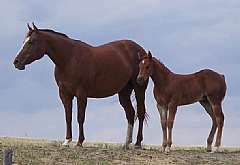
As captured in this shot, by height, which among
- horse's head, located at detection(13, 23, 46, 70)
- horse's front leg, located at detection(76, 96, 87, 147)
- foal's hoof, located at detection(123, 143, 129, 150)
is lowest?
foal's hoof, located at detection(123, 143, 129, 150)

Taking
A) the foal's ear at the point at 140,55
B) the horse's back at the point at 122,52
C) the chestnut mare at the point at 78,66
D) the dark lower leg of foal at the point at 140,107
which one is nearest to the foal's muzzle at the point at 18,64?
the chestnut mare at the point at 78,66

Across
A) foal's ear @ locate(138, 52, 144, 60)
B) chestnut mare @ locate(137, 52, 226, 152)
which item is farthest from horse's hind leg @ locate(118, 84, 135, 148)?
chestnut mare @ locate(137, 52, 226, 152)

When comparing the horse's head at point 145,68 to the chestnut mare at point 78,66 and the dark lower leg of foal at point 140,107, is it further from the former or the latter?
the dark lower leg of foal at point 140,107

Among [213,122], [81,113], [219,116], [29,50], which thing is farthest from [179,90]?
[29,50]

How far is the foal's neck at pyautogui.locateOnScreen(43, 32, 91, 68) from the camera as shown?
47.6ft

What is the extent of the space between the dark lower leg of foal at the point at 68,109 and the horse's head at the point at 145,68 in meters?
1.65

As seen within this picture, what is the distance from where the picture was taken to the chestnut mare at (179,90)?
1497cm

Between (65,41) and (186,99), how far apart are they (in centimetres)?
304

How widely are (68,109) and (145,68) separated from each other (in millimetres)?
1939

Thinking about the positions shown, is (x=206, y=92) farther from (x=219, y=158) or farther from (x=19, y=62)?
(x=19, y=62)

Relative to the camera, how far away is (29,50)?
47.2 ft

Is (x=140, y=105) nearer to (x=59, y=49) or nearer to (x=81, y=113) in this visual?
(x=81, y=113)

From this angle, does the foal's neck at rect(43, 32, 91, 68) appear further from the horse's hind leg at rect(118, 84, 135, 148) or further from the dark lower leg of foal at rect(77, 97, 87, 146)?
the horse's hind leg at rect(118, 84, 135, 148)

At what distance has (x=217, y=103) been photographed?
1548cm
